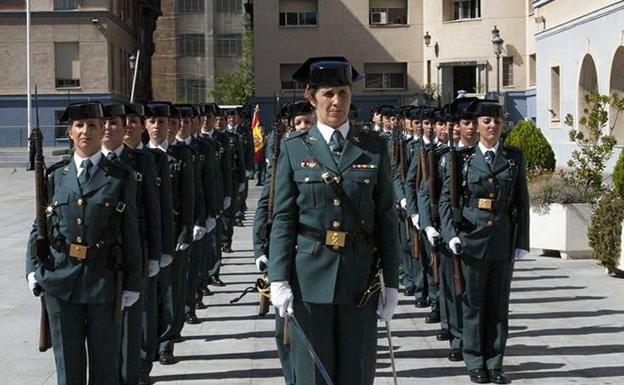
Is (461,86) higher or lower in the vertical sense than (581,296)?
higher

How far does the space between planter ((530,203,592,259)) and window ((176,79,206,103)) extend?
2938 inches

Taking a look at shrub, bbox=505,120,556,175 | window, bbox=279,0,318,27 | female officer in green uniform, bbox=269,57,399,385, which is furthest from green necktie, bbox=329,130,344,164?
window, bbox=279,0,318,27

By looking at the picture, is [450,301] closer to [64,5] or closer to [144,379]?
[144,379]

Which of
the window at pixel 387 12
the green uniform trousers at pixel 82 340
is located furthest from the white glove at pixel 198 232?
the window at pixel 387 12

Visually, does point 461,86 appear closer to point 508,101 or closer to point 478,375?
point 508,101

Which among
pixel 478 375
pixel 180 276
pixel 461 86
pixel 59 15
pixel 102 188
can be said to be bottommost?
pixel 478 375

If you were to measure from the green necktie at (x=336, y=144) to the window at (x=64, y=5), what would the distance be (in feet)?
157

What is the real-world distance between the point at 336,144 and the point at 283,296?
899mm

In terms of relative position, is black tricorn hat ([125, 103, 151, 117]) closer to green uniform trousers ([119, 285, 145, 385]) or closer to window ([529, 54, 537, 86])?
green uniform trousers ([119, 285, 145, 385])

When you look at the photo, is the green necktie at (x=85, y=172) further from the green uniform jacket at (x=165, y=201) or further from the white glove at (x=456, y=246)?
the white glove at (x=456, y=246)

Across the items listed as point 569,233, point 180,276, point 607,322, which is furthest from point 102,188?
point 569,233

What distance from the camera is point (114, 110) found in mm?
7871

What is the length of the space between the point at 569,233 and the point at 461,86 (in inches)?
1329

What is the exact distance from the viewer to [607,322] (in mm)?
11266
